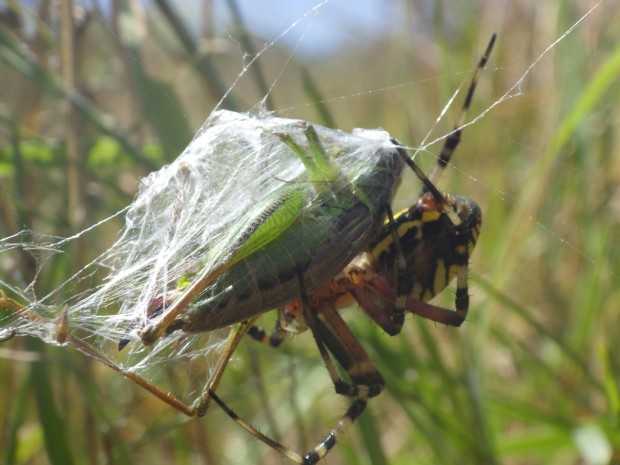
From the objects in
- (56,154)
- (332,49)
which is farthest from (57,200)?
(332,49)

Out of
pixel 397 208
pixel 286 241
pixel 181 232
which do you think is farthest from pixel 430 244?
pixel 181 232

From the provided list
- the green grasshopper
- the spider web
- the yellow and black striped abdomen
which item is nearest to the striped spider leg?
the yellow and black striped abdomen

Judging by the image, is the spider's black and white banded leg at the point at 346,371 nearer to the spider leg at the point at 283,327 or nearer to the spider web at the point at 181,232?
the spider leg at the point at 283,327

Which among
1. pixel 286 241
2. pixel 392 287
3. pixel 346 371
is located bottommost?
pixel 346 371

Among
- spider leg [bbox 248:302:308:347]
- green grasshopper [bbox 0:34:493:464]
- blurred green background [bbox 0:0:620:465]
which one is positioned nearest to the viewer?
green grasshopper [bbox 0:34:493:464]

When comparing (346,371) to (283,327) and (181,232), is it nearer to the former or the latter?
(283,327)

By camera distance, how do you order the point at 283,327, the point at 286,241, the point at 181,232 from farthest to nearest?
1. the point at 283,327
2. the point at 181,232
3. the point at 286,241

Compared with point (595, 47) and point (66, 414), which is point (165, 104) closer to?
point (66, 414)

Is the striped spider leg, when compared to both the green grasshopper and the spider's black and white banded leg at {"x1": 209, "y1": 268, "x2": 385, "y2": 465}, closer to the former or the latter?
the spider's black and white banded leg at {"x1": 209, "y1": 268, "x2": 385, "y2": 465}
